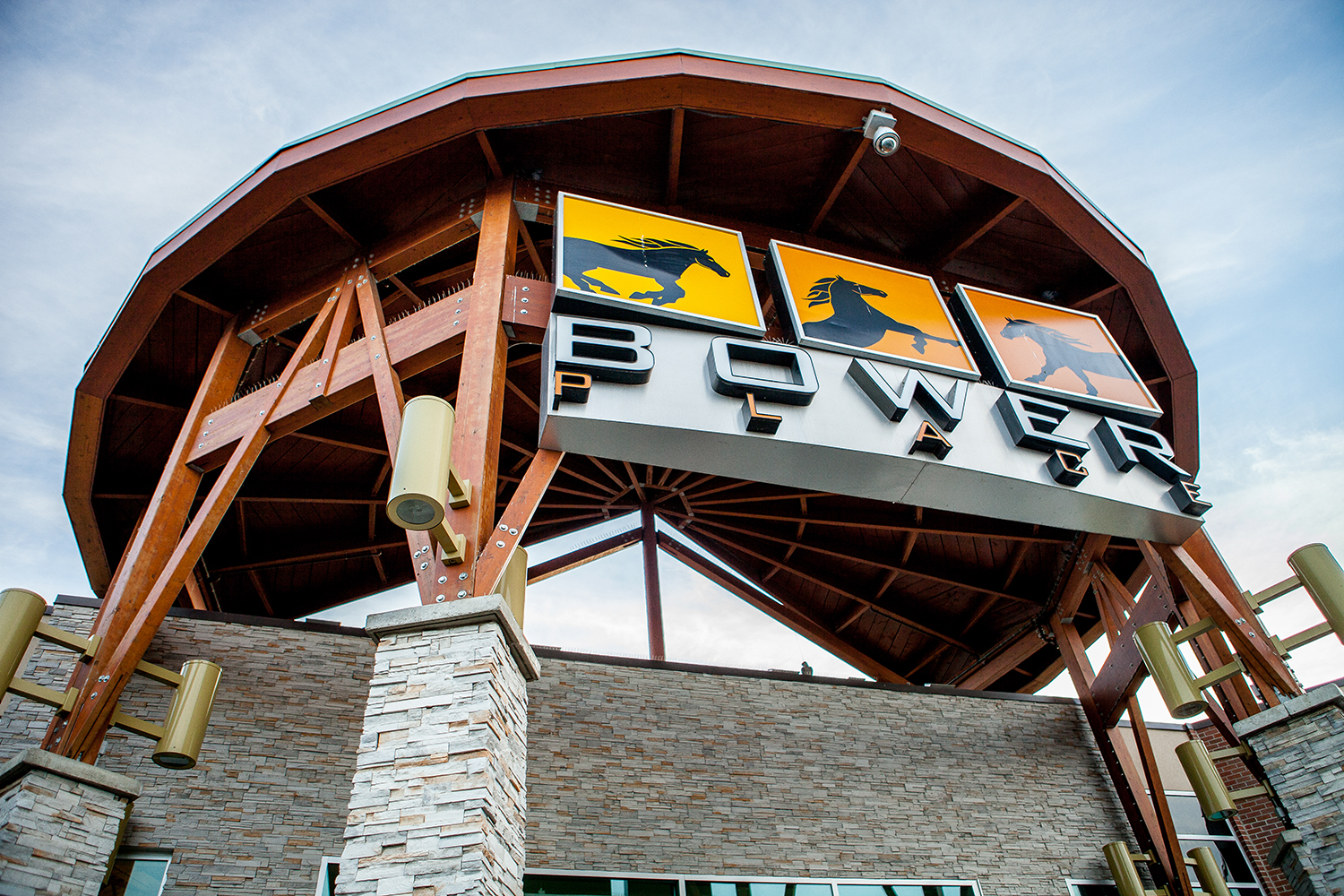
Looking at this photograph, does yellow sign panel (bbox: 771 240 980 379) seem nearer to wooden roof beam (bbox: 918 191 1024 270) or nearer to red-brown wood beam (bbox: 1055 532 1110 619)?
wooden roof beam (bbox: 918 191 1024 270)

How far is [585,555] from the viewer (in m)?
17.2

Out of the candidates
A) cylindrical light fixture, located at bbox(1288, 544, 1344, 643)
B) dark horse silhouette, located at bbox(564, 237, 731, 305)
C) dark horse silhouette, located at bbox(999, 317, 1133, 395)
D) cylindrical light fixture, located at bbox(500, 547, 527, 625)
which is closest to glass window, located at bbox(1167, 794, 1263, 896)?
cylindrical light fixture, located at bbox(1288, 544, 1344, 643)

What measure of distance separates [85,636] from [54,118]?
868 centimetres

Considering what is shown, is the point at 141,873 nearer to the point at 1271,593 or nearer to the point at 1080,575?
the point at 1271,593

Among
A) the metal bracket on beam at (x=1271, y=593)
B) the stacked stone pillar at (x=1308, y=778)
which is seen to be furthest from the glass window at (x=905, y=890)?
the metal bracket on beam at (x=1271, y=593)

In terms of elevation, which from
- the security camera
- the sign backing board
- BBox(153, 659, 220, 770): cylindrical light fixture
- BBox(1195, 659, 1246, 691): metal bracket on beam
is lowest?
BBox(153, 659, 220, 770): cylindrical light fixture

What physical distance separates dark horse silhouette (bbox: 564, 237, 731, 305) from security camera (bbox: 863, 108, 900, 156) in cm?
219

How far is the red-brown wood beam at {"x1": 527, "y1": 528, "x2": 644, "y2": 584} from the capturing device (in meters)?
16.7

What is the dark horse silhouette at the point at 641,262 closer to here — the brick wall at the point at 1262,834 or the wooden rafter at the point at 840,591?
the wooden rafter at the point at 840,591

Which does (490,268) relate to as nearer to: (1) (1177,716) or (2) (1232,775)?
(1) (1177,716)

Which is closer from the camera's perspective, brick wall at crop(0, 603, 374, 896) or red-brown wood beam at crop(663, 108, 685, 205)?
brick wall at crop(0, 603, 374, 896)

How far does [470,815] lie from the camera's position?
15.6 feet

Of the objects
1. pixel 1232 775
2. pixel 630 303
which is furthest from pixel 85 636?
pixel 1232 775

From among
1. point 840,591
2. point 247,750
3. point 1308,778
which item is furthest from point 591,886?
point 840,591
